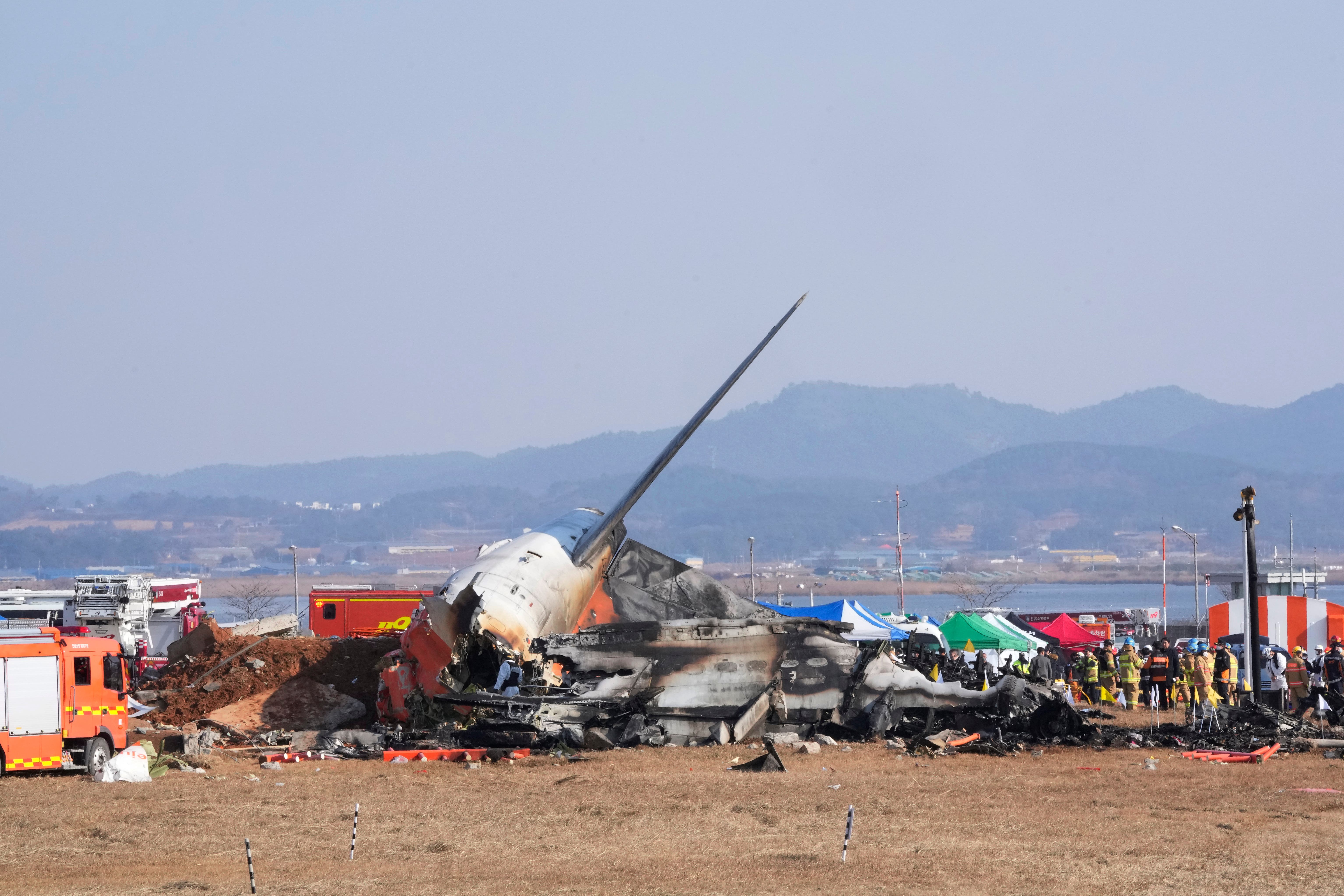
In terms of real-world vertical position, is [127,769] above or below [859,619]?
above

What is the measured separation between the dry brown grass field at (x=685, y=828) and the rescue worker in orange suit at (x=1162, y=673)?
9.24 metres

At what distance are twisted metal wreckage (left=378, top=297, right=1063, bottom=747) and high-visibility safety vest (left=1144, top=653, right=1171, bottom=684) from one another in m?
7.89

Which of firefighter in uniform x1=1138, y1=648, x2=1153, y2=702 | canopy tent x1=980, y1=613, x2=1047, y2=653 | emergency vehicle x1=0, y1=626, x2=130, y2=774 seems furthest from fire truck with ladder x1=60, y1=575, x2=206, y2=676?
firefighter in uniform x1=1138, y1=648, x2=1153, y2=702

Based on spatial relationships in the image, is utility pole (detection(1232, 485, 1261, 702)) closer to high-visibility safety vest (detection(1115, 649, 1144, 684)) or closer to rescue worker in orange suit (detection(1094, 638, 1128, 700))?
high-visibility safety vest (detection(1115, 649, 1144, 684))

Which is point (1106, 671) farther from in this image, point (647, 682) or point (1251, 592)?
point (647, 682)

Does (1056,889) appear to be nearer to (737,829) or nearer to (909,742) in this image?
(737,829)

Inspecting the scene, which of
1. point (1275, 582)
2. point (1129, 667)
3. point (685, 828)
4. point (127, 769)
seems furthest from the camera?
point (1275, 582)

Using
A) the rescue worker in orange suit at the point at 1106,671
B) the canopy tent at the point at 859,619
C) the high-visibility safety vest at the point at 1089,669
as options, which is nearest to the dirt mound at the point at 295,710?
the canopy tent at the point at 859,619

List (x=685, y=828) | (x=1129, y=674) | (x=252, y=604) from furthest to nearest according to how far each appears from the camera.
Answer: (x=252, y=604)
(x=1129, y=674)
(x=685, y=828)

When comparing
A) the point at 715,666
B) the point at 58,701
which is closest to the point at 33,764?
the point at 58,701

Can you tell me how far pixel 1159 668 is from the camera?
32.4m

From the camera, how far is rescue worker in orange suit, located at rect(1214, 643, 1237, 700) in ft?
97.8

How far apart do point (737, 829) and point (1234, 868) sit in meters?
5.55

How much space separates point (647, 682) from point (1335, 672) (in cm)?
1537
